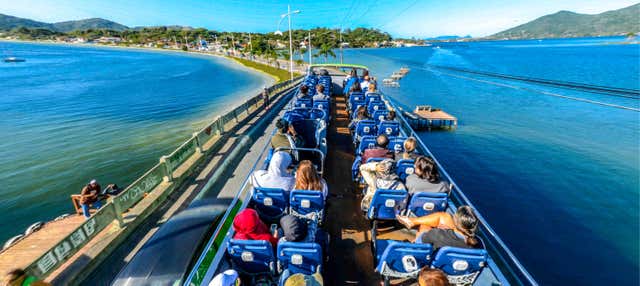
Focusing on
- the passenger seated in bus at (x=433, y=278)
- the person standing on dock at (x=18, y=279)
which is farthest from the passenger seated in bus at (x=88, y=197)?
the passenger seated in bus at (x=433, y=278)

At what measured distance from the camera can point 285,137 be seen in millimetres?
6457

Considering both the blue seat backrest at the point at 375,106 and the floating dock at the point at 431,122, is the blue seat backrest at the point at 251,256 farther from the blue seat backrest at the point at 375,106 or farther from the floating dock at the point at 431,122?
the floating dock at the point at 431,122

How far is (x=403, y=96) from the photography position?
47.8 meters

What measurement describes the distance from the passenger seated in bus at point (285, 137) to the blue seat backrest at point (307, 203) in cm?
218

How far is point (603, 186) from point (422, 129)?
15069 millimetres

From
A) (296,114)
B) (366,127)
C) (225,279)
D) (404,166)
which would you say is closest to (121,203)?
(225,279)

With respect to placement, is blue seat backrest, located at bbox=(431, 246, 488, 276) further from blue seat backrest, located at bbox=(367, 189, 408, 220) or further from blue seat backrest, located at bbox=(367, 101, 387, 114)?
blue seat backrest, located at bbox=(367, 101, 387, 114)

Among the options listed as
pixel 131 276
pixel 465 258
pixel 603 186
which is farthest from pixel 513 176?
pixel 131 276

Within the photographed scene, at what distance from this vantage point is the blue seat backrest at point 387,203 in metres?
4.39

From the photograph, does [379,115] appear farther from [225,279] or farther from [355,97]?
[225,279]

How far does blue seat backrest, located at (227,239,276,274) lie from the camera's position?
3.30 m

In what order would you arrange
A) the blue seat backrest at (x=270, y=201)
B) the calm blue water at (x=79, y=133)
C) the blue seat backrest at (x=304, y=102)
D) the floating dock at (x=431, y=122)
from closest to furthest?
the blue seat backrest at (x=270, y=201)
the blue seat backrest at (x=304, y=102)
the calm blue water at (x=79, y=133)
the floating dock at (x=431, y=122)

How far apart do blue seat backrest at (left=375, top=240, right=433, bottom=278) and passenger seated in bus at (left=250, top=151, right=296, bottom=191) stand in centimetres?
200

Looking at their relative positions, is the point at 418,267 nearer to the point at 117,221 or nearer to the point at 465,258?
the point at 465,258
